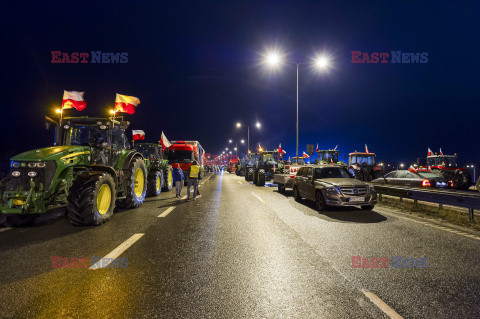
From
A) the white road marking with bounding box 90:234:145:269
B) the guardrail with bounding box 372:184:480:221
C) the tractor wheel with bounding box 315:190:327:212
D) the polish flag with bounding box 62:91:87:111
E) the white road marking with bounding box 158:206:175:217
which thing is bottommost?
the white road marking with bounding box 158:206:175:217

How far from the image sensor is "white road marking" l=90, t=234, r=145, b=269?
3.96 m

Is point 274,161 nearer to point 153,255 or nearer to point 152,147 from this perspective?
point 152,147

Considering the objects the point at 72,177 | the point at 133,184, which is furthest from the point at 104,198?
the point at 133,184

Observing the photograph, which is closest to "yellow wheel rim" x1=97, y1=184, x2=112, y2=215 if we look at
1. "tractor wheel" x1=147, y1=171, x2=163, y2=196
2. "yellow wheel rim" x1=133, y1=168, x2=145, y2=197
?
"yellow wheel rim" x1=133, y1=168, x2=145, y2=197

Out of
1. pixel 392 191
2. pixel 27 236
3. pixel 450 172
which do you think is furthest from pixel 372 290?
pixel 450 172

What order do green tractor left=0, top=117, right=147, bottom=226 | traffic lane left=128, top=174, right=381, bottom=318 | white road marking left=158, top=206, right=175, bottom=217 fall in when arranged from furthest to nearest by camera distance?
white road marking left=158, top=206, right=175, bottom=217
green tractor left=0, top=117, right=147, bottom=226
traffic lane left=128, top=174, right=381, bottom=318

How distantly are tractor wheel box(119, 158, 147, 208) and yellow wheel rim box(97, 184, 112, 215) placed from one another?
135cm

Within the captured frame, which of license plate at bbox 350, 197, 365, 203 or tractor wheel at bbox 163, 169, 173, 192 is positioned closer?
license plate at bbox 350, 197, 365, 203

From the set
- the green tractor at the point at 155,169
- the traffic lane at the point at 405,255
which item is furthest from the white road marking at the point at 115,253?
the green tractor at the point at 155,169

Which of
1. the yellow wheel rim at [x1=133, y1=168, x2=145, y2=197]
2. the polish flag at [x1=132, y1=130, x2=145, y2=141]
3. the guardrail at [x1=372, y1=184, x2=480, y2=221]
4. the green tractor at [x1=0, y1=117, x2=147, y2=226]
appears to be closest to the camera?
the green tractor at [x1=0, y1=117, x2=147, y2=226]

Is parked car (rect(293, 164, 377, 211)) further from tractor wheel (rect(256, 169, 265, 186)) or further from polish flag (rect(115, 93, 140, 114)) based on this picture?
tractor wheel (rect(256, 169, 265, 186))

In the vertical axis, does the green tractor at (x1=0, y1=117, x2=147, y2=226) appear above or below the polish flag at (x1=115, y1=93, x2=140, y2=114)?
below

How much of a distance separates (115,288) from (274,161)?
19409mm

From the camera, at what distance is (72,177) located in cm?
676
